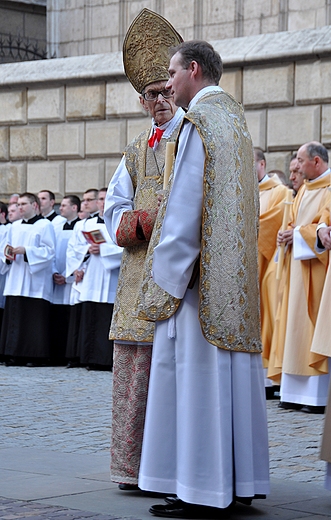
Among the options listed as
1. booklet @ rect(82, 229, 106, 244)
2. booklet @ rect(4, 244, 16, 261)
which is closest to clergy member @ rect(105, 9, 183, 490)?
booklet @ rect(82, 229, 106, 244)

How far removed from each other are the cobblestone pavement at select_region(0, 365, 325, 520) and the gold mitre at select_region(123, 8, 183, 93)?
2210 mm

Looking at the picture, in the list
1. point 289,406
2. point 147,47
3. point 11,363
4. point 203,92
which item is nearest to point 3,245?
point 11,363

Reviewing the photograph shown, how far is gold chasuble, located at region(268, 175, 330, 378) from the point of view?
8.92 meters

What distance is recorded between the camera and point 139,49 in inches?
225

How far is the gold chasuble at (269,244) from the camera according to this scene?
9.73m

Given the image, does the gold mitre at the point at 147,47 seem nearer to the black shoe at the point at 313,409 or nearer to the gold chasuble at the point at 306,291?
the gold chasuble at the point at 306,291

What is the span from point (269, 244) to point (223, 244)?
16.7 ft

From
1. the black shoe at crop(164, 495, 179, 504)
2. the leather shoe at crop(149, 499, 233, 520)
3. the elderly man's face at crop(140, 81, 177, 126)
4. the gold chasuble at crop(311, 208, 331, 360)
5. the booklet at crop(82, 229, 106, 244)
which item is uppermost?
the elderly man's face at crop(140, 81, 177, 126)

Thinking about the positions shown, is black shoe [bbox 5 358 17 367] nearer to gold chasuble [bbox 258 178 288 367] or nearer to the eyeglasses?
gold chasuble [bbox 258 178 288 367]

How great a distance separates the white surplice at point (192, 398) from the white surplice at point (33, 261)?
821cm

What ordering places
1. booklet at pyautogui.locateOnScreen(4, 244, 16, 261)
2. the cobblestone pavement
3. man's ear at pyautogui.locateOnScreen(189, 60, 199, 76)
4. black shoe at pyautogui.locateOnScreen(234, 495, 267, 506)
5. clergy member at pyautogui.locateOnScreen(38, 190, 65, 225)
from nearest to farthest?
black shoe at pyautogui.locateOnScreen(234, 495, 267, 506)
man's ear at pyautogui.locateOnScreen(189, 60, 199, 76)
the cobblestone pavement
booklet at pyautogui.locateOnScreen(4, 244, 16, 261)
clergy member at pyautogui.locateOnScreen(38, 190, 65, 225)

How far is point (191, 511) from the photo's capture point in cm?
468

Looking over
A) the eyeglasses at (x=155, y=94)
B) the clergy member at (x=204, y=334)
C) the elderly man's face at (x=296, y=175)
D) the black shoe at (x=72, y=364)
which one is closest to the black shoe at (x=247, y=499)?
the clergy member at (x=204, y=334)

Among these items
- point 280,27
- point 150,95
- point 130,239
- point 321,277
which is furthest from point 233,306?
point 280,27
